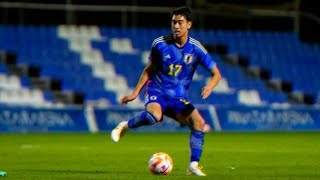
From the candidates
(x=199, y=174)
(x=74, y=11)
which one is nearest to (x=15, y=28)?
(x=74, y=11)

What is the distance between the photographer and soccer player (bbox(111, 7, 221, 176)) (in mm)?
11289

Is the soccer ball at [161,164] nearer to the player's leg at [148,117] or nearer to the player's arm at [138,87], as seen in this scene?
the player's leg at [148,117]

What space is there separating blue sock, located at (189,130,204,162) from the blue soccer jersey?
576 mm

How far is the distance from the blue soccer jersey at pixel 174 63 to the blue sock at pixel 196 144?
0.58m

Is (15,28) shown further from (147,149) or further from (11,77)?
(147,149)

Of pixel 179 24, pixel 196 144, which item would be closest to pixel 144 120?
pixel 196 144

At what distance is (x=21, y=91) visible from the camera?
1122 inches

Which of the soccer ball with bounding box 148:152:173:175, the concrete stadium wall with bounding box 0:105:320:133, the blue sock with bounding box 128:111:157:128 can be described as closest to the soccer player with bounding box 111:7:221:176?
the blue sock with bounding box 128:111:157:128

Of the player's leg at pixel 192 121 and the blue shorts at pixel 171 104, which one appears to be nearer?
the player's leg at pixel 192 121

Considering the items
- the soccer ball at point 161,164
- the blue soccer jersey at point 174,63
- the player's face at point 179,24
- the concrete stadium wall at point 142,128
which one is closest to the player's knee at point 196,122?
the blue soccer jersey at point 174,63

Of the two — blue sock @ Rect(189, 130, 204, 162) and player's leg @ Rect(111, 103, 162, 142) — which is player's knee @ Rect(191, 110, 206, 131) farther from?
player's leg @ Rect(111, 103, 162, 142)

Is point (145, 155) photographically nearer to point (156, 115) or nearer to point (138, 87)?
point (138, 87)

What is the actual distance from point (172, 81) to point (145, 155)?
4997 millimetres

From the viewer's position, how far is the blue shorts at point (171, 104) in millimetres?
11320
